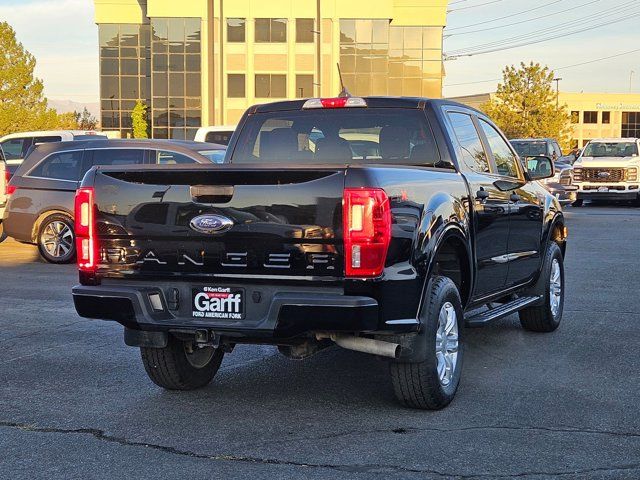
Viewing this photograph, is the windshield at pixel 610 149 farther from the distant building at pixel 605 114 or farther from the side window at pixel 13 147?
the distant building at pixel 605 114

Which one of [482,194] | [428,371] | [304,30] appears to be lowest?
[428,371]

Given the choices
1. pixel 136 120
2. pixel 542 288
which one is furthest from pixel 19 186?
pixel 136 120

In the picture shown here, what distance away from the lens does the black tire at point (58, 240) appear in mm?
14102

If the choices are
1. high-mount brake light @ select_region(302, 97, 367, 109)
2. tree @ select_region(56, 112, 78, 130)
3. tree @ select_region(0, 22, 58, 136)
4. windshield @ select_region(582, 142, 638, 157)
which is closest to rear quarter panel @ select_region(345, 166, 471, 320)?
high-mount brake light @ select_region(302, 97, 367, 109)

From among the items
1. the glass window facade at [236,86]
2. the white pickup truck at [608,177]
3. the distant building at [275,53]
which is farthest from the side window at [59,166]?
the glass window facade at [236,86]

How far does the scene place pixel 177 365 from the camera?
6.38 m

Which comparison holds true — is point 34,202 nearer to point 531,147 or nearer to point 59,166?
point 59,166

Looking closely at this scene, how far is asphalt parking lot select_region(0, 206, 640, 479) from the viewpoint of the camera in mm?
4910

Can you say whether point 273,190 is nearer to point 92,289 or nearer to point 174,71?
point 92,289

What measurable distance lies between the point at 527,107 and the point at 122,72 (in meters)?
28.4

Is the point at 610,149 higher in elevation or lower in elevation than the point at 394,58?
lower

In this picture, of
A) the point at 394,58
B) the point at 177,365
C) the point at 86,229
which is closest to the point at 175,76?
the point at 394,58

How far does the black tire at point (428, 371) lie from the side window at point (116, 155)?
903 cm

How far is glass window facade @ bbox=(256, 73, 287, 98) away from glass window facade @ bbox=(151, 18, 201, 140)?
12.3 ft
